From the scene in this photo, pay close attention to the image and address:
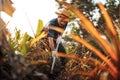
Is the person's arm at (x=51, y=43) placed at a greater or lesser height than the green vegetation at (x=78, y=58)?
lesser

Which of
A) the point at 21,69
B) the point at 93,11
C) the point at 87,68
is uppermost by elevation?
the point at 21,69

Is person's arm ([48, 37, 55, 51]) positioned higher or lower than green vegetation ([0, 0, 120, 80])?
lower

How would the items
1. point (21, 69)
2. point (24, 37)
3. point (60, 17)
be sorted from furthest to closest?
point (60, 17) → point (24, 37) → point (21, 69)

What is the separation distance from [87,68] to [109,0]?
21.0m

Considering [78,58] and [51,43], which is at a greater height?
[78,58]

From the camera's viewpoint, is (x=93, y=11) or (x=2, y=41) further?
(x=93, y=11)

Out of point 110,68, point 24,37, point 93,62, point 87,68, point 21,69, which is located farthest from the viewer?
point 24,37

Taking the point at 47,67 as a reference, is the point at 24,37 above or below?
above

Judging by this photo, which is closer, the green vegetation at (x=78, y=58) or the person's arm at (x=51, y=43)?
the green vegetation at (x=78, y=58)

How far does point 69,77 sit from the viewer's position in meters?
5.83

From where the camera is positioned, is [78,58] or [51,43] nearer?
[78,58]

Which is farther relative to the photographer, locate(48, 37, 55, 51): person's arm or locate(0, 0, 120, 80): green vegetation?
locate(48, 37, 55, 51): person's arm

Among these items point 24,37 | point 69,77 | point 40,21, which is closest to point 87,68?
point 69,77

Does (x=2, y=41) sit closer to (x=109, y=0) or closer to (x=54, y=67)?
(x=54, y=67)
